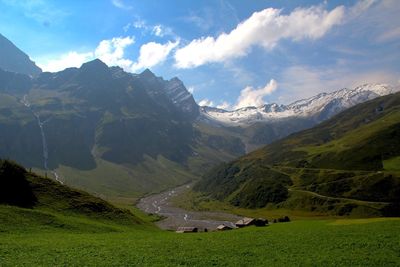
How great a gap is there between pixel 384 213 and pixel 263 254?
161 m

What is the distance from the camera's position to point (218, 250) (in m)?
48.5

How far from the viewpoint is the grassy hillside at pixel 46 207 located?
223 feet

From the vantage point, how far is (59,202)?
3462 inches

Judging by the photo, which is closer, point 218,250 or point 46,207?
point 218,250

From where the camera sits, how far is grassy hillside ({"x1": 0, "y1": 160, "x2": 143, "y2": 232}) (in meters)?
67.9

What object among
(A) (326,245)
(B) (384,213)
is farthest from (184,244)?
(B) (384,213)

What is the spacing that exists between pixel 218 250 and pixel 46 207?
46.9 m

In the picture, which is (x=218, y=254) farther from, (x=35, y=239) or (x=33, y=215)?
(x=33, y=215)

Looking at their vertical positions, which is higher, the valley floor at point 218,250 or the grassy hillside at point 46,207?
the grassy hillside at point 46,207

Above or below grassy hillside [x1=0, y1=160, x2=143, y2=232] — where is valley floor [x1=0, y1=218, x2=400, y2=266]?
below

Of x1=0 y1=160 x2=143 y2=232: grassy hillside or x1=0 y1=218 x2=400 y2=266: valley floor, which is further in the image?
x1=0 y1=160 x2=143 y2=232: grassy hillside

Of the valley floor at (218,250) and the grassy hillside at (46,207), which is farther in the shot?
the grassy hillside at (46,207)

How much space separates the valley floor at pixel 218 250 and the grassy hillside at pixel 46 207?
8.10 meters

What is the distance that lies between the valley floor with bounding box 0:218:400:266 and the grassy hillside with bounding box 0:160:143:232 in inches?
319
